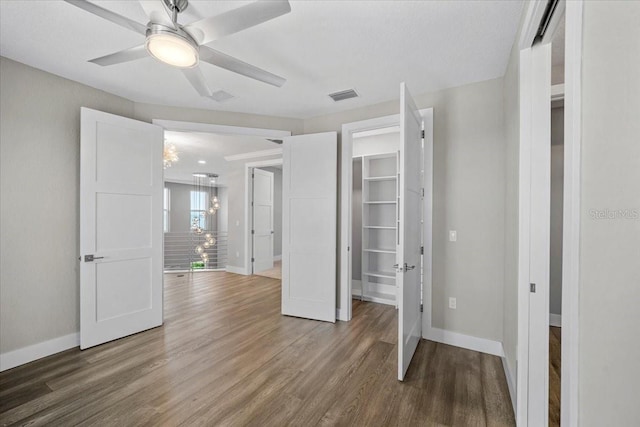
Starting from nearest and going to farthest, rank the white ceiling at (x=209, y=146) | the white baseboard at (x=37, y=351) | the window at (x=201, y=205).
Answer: the white baseboard at (x=37, y=351), the white ceiling at (x=209, y=146), the window at (x=201, y=205)

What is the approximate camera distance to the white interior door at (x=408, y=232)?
2223 mm

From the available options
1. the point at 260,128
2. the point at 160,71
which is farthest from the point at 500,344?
the point at 160,71

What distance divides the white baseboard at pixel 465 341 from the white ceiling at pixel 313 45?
2.50m

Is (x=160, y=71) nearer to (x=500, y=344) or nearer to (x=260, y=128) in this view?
(x=260, y=128)

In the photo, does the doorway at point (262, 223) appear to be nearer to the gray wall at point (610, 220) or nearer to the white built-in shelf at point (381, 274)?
the white built-in shelf at point (381, 274)

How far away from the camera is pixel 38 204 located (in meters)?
2.62

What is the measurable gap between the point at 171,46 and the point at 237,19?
42 cm

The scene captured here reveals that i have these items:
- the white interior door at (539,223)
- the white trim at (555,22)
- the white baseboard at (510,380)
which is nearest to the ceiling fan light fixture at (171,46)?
the white trim at (555,22)

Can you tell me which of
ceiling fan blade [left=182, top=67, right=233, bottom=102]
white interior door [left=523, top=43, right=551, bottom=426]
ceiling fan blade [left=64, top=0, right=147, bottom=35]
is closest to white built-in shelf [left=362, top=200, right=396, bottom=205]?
white interior door [left=523, top=43, right=551, bottom=426]

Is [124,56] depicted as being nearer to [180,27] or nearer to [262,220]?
[180,27]

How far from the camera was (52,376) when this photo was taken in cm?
233

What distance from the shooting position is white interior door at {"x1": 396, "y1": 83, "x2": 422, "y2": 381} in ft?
7.29

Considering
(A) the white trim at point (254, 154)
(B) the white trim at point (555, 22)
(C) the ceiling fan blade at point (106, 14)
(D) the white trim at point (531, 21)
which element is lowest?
(C) the ceiling fan blade at point (106, 14)

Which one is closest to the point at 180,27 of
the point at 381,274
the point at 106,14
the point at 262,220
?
the point at 106,14
